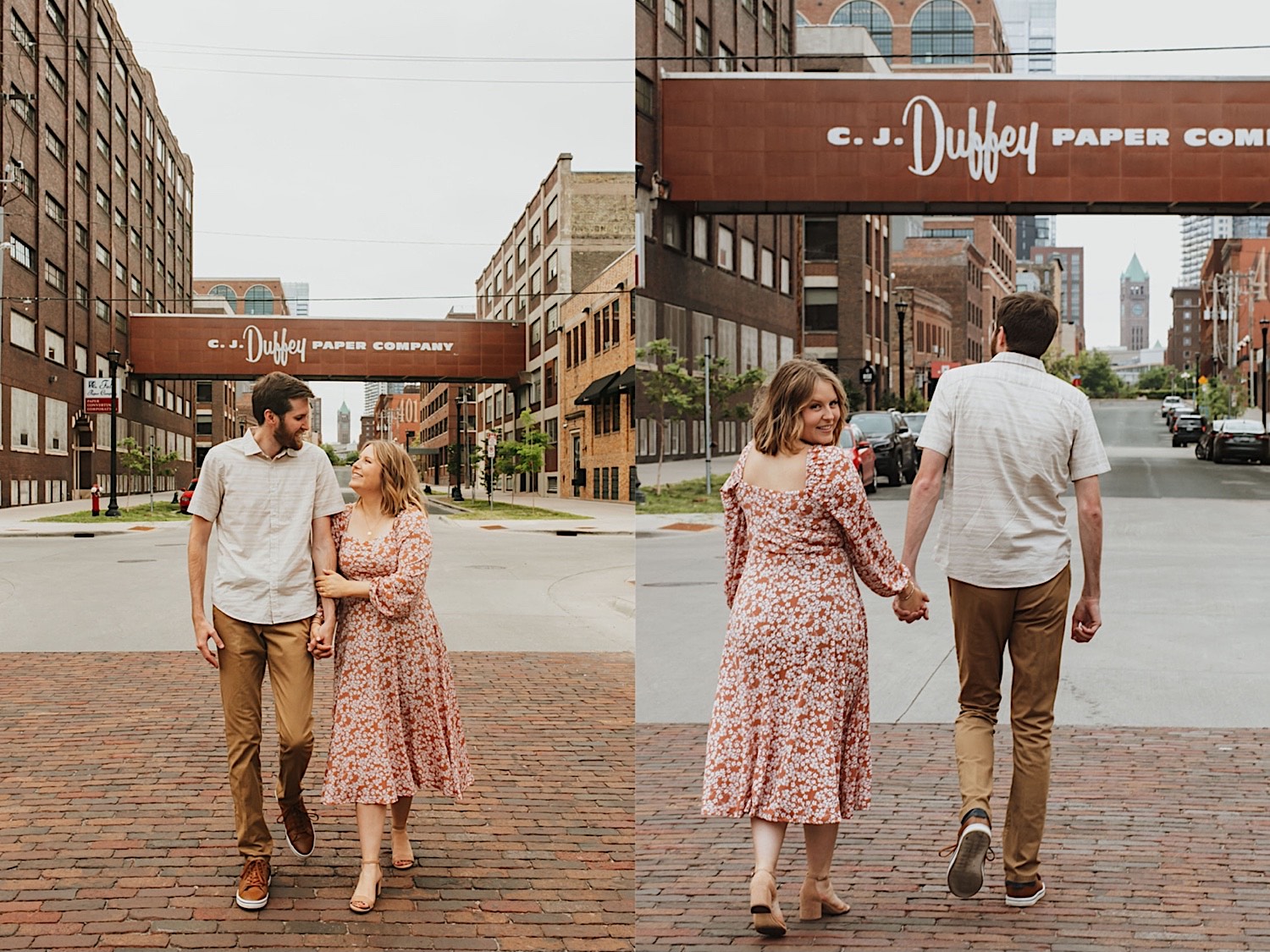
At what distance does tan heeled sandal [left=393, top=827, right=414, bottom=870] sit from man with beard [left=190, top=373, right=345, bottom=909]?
1.59 ft

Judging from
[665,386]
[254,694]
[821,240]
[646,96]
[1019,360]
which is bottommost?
[254,694]

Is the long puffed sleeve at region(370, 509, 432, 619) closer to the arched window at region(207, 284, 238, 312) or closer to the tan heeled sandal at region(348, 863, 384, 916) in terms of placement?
the tan heeled sandal at region(348, 863, 384, 916)

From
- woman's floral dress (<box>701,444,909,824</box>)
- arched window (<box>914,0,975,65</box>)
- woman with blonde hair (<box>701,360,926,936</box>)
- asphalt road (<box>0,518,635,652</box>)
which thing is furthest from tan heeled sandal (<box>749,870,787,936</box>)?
arched window (<box>914,0,975,65</box>)

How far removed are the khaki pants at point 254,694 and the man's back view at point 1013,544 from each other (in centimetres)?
203

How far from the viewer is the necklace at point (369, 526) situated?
14.5ft

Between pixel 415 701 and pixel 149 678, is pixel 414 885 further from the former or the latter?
pixel 149 678

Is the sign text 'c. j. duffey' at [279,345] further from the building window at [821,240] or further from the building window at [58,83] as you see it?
the building window at [821,240]

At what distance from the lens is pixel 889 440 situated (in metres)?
27.8

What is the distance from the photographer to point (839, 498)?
12.2 feet

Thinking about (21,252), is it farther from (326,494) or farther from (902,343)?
(326,494)

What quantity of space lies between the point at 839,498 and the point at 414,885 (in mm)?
2008

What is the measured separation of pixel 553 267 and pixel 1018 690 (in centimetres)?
4145

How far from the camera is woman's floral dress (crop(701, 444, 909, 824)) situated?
375 centimetres

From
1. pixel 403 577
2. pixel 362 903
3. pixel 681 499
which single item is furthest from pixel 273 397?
pixel 681 499
